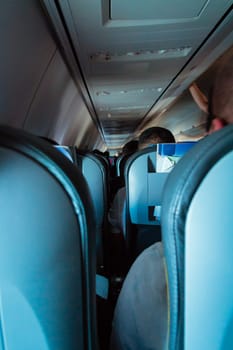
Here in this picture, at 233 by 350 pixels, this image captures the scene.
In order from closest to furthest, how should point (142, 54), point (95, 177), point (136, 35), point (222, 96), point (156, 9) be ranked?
point (156, 9), point (95, 177), point (136, 35), point (142, 54), point (222, 96)

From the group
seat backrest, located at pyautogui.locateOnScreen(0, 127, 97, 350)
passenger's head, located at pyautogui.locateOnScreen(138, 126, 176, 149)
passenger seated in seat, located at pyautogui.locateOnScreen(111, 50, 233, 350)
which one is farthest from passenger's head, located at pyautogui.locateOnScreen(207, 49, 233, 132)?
seat backrest, located at pyautogui.locateOnScreen(0, 127, 97, 350)

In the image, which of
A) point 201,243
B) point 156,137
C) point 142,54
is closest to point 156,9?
point 142,54

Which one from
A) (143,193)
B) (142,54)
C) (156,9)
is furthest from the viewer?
(142,54)

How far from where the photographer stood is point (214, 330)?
1.64 feet

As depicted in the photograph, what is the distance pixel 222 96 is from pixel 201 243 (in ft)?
10.7

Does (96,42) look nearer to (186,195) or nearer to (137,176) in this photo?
(137,176)

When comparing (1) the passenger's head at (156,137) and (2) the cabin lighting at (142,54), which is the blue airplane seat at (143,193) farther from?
(2) the cabin lighting at (142,54)

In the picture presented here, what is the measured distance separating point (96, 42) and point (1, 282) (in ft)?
7.42

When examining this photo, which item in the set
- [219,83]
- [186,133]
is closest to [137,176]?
[219,83]

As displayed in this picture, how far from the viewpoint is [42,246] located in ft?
1.51

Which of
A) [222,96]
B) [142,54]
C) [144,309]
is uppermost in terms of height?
[142,54]

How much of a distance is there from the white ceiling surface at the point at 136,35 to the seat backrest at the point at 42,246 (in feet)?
5.20

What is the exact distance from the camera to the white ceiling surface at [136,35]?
166cm

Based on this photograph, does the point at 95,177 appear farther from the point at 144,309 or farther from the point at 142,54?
the point at 142,54
